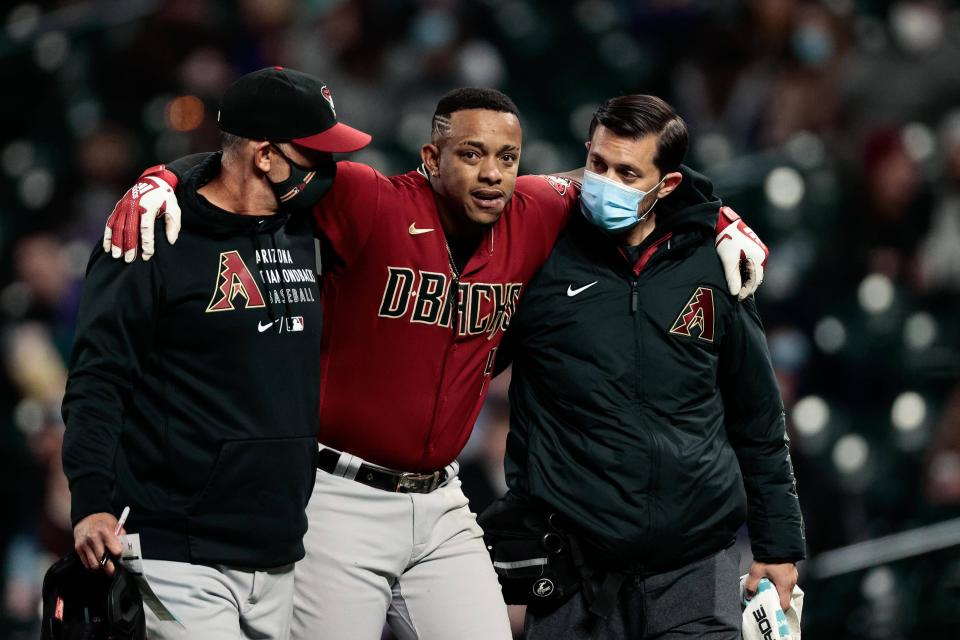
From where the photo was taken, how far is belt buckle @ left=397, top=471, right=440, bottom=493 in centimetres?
283

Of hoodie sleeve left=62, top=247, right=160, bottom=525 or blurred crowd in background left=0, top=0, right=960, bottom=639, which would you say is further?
blurred crowd in background left=0, top=0, right=960, bottom=639

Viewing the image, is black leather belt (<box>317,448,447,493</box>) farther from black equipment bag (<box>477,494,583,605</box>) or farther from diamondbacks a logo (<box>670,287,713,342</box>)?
diamondbacks a logo (<box>670,287,713,342</box>)

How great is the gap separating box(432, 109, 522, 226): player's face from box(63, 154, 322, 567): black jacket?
0.45m

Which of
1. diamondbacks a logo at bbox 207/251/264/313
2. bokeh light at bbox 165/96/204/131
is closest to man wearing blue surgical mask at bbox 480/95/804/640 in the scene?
diamondbacks a logo at bbox 207/251/264/313

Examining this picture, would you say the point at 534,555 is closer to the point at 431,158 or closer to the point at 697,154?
the point at 431,158

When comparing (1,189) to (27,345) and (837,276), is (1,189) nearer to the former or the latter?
(27,345)

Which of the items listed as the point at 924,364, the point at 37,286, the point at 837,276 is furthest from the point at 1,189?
the point at 924,364

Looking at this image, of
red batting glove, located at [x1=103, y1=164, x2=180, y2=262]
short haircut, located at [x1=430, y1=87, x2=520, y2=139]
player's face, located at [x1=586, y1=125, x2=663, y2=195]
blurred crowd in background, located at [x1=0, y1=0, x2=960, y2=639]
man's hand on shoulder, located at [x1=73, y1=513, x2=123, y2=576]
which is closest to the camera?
man's hand on shoulder, located at [x1=73, y1=513, x2=123, y2=576]

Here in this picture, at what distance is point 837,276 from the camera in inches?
237

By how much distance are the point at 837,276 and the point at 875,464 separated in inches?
35.0

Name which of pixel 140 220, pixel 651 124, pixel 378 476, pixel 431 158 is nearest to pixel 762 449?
pixel 651 124

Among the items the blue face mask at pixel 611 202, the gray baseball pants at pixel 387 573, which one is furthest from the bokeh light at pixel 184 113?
the gray baseball pants at pixel 387 573

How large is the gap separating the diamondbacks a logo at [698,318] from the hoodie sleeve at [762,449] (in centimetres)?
10

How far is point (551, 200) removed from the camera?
3068 millimetres
